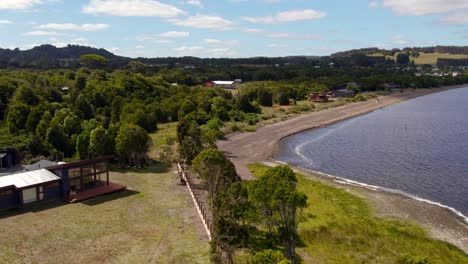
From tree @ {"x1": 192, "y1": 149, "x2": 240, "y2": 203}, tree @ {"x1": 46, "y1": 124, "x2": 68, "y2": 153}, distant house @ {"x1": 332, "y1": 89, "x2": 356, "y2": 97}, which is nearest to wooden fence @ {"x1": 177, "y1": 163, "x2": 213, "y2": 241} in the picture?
tree @ {"x1": 192, "y1": 149, "x2": 240, "y2": 203}

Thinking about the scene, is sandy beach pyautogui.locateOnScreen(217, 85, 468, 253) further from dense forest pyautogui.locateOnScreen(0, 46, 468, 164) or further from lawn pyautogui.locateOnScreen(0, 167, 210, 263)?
lawn pyautogui.locateOnScreen(0, 167, 210, 263)

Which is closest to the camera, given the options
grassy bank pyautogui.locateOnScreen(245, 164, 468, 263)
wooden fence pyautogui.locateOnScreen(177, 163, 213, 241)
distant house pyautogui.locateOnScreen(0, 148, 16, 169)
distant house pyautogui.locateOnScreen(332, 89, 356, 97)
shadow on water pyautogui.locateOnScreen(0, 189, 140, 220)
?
grassy bank pyautogui.locateOnScreen(245, 164, 468, 263)

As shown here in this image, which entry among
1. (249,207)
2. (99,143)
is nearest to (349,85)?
(99,143)

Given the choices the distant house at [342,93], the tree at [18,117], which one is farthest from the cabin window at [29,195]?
the distant house at [342,93]

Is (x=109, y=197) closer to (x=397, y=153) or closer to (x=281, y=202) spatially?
(x=281, y=202)

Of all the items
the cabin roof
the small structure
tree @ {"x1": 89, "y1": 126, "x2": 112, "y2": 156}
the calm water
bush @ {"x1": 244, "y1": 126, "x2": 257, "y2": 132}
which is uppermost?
the small structure

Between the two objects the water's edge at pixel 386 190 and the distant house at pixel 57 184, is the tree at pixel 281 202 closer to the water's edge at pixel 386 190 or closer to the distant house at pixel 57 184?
the distant house at pixel 57 184
